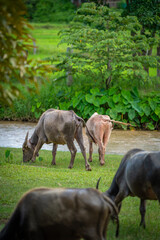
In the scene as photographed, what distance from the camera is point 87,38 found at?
15773 mm

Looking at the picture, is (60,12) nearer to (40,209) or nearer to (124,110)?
(124,110)

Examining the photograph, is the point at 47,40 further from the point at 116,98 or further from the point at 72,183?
the point at 72,183

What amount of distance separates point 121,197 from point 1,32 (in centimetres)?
296

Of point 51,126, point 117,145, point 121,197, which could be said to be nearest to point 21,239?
point 121,197

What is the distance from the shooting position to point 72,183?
789 cm

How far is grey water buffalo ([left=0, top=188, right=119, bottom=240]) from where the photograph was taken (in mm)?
3973

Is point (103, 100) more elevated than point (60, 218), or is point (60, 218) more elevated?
point (60, 218)

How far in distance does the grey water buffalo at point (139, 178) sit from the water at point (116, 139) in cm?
646

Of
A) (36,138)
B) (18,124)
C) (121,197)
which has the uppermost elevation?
(121,197)

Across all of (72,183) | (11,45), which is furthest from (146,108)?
(11,45)

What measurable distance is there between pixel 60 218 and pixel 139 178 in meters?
1.67

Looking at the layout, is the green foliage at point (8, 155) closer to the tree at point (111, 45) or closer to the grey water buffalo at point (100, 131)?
the grey water buffalo at point (100, 131)

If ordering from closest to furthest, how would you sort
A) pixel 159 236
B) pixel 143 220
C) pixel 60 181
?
pixel 159 236 < pixel 143 220 < pixel 60 181

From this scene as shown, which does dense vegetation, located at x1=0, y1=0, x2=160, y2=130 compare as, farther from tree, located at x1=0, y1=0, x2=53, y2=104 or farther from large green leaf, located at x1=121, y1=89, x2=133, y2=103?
tree, located at x1=0, y1=0, x2=53, y2=104
